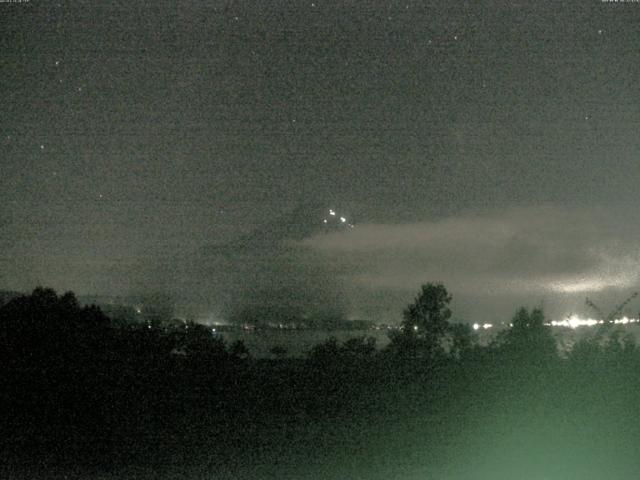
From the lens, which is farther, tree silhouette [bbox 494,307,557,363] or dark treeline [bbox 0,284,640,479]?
tree silhouette [bbox 494,307,557,363]

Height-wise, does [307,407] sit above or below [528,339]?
below

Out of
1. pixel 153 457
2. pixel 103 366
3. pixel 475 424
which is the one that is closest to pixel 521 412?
pixel 475 424

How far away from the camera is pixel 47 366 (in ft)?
46.6

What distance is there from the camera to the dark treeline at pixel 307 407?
11.6 metres

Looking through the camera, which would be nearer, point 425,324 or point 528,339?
point 528,339

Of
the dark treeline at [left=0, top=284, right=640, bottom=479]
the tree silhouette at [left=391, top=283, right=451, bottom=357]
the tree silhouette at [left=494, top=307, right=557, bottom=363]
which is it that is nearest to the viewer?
the dark treeline at [left=0, top=284, right=640, bottom=479]

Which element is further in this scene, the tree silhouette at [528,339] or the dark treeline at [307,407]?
the tree silhouette at [528,339]

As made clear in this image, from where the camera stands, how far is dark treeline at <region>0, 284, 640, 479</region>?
1159 cm

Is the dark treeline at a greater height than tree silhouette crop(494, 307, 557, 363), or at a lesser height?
lesser

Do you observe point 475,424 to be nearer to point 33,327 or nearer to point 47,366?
point 47,366

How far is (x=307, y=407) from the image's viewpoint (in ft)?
47.3

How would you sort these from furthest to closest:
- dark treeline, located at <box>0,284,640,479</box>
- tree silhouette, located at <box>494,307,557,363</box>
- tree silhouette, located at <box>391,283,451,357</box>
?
tree silhouette, located at <box>391,283,451,357</box>, tree silhouette, located at <box>494,307,557,363</box>, dark treeline, located at <box>0,284,640,479</box>

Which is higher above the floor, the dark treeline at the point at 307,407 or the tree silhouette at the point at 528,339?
the tree silhouette at the point at 528,339

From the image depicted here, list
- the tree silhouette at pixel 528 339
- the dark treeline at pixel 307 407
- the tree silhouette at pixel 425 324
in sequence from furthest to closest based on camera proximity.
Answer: the tree silhouette at pixel 425 324
the tree silhouette at pixel 528 339
the dark treeline at pixel 307 407
